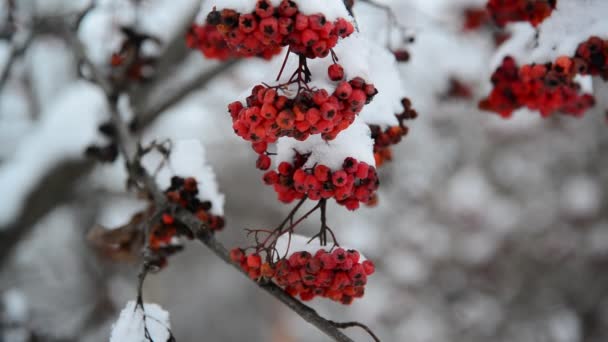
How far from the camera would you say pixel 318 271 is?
1505mm

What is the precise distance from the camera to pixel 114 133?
2744 mm

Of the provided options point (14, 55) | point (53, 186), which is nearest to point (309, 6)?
point (14, 55)

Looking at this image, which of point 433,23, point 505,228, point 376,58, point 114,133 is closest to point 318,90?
point 376,58

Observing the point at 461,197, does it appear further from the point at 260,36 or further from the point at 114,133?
the point at 260,36

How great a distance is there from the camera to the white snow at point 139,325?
1646 millimetres

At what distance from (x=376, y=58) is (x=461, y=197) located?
9.65 metres

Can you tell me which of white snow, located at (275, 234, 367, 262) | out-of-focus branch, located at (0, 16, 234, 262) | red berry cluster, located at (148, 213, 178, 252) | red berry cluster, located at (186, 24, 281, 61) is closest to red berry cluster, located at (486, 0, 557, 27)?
red berry cluster, located at (186, 24, 281, 61)

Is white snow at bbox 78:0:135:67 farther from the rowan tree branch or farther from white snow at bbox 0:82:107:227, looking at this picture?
the rowan tree branch

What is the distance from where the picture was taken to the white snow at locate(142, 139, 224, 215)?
2.06m

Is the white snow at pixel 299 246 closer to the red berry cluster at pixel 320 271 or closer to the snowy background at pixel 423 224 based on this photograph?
the red berry cluster at pixel 320 271

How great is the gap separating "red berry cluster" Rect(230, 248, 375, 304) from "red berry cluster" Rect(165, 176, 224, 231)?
49cm

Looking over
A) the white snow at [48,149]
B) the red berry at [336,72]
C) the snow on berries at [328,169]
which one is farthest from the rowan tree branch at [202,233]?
the white snow at [48,149]

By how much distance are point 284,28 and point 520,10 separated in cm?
127

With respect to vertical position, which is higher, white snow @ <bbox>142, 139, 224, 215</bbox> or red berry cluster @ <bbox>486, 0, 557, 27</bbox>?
red berry cluster @ <bbox>486, 0, 557, 27</bbox>
